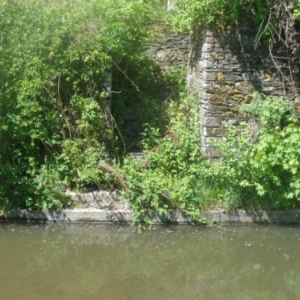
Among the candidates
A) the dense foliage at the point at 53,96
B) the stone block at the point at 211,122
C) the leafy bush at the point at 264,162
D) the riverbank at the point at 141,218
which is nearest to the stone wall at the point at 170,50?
the dense foliage at the point at 53,96

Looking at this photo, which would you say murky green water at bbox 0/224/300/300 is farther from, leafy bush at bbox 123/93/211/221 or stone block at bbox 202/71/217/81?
stone block at bbox 202/71/217/81

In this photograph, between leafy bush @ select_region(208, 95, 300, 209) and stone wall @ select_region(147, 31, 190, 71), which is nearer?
leafy bush @ select_region(208, 95, 300, 209)

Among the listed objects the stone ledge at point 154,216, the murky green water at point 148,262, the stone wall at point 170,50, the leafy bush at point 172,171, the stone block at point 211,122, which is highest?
the stone wall at point 170,50

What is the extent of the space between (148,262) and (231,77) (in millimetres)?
3391

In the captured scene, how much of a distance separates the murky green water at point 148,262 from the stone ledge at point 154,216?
15 centimetres

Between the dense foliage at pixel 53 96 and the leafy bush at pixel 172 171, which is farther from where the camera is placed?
the dense foliage at pixel 53 96

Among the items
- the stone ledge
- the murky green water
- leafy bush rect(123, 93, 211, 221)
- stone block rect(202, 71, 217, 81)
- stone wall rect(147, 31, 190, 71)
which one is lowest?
the murky green water

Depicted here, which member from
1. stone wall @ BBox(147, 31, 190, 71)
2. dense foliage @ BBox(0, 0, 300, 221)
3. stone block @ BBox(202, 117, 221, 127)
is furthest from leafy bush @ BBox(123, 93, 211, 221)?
stone wall @ BBox(147, 31, 190, 71)

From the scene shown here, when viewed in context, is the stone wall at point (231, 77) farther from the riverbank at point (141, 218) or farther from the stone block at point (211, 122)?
the riverbank at point (141, 218)

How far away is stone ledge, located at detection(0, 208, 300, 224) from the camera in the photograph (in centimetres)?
923

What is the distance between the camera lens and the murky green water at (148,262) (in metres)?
6.96

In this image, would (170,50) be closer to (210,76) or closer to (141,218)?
(210,76)

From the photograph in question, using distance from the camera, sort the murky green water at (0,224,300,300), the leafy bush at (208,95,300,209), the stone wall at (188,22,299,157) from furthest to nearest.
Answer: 1. the stone wall at (188,22,299,157)
2. the leafy bush at (208,95,300,209)
3. the murky green water at (0,224,300,300)

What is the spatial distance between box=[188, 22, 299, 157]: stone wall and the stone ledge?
1.08 m
